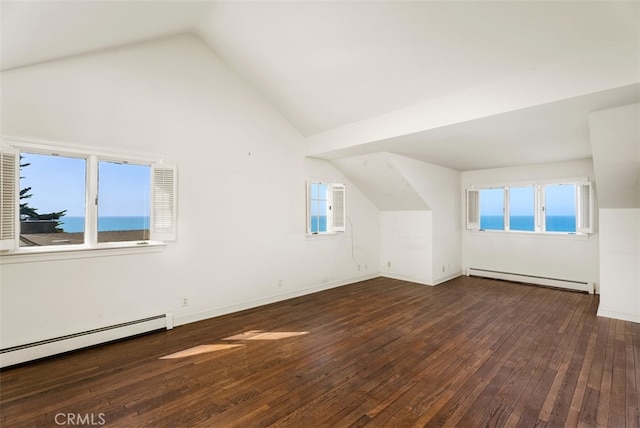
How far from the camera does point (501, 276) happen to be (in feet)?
20.6

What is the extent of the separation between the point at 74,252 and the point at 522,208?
7.66m

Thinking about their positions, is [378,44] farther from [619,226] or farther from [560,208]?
[560,208]

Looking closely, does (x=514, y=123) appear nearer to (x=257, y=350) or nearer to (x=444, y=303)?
(x=444, y=303)

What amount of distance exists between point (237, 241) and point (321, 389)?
2551 mm

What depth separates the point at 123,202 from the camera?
351cm

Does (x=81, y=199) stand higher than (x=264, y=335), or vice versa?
(x=81, y=199)

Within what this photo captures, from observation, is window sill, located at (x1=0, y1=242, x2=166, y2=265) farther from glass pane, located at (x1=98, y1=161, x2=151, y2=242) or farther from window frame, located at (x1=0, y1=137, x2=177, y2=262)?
glass pane, located at (x1=98, y1=161, x2=151, y2=242)

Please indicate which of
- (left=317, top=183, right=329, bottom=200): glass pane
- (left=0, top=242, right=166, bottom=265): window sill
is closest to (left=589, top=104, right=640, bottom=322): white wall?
(left=317, top=183, right=329, bottom=200): glass pane

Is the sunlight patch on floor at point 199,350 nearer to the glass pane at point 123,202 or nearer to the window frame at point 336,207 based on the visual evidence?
the glass pane at point 123,202

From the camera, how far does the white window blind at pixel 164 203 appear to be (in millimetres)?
3545

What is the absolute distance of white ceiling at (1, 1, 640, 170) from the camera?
2.29 metres

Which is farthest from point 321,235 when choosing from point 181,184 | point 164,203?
point 164,203

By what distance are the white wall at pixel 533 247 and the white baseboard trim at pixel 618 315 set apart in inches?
57.4

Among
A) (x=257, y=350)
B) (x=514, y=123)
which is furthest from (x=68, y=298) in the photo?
(x=514, y=123)
